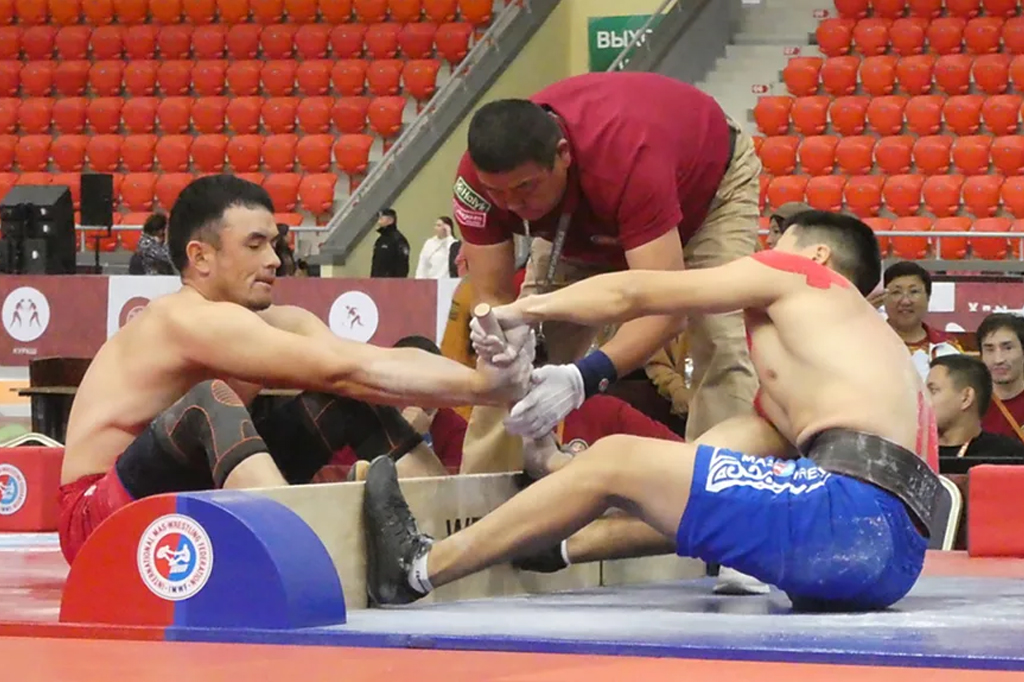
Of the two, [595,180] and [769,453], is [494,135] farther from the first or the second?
[769,453]

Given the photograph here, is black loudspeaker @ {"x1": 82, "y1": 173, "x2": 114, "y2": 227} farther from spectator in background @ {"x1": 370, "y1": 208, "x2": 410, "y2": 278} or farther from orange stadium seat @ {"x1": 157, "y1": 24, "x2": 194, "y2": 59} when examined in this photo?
orange stadium seat @ {"x1": 157, "y1": 24, "x2": 194, "y2": 59}

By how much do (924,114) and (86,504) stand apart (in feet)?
42.0

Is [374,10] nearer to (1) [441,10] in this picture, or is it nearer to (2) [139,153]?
(1) [441,10]

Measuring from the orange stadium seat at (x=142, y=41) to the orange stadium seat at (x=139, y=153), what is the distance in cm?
134

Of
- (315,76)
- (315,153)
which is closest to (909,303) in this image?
(315,153)

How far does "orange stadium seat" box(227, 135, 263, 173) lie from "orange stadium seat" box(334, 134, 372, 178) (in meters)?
0.78

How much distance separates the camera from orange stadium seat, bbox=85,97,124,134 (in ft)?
63.2

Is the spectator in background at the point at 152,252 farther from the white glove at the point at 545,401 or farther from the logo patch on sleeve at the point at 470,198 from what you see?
the white glove at the point at 545,401

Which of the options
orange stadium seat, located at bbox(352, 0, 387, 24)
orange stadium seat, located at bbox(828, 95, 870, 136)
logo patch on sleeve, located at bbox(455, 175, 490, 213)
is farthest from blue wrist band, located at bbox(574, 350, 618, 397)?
orange stadium seat, located at bbox(352, 0, 387, 24)

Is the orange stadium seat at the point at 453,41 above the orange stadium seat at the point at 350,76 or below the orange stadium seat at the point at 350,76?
above

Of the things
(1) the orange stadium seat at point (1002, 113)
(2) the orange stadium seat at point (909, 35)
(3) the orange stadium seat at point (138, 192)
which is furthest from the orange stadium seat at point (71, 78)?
(1) the orange stadium seat at point (1002, 113)

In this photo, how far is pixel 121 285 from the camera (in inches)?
→ 528

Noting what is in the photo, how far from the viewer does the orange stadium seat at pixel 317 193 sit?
58.7 feet

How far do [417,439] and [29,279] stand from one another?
941 centimetres
